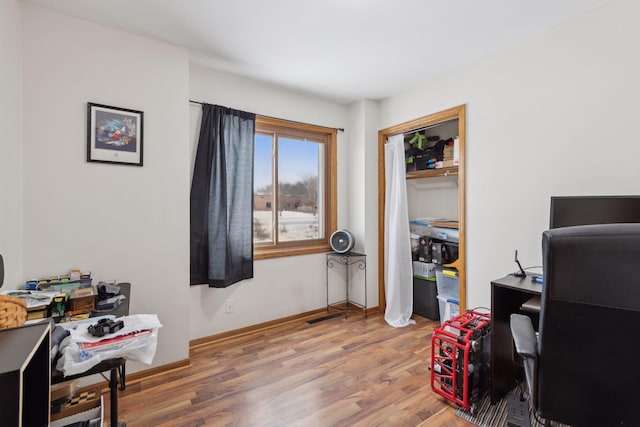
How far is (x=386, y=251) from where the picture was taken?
3.47m

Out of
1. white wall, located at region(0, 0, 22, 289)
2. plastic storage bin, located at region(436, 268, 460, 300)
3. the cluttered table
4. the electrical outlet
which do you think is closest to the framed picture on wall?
white wall, located at region(0, 0, 22, 289)

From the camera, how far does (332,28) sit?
6.73 ft

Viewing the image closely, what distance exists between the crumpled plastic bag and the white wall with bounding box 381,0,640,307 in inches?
99.1

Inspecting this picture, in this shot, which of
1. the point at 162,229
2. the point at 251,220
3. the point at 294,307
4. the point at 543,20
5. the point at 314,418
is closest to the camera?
the point at 314,418

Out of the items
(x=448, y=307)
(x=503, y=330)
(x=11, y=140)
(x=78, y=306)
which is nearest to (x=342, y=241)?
(x=448, y=307)

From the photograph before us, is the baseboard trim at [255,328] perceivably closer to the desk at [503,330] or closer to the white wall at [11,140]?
the white wall at [11,140]

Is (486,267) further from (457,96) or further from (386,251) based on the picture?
(457,96)

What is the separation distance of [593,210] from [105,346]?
257 centimetres

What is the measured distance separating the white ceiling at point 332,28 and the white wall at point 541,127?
0.17m

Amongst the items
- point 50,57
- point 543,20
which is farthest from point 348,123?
point 50,57

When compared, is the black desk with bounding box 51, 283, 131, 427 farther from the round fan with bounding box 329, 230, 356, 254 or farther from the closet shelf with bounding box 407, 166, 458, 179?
the closet shelf with bounding box 407, 166, 458, 179

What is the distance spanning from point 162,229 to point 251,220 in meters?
0.84

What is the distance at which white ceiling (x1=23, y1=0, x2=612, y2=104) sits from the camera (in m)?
1.83

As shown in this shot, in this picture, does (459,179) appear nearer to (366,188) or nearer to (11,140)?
(366,188)
